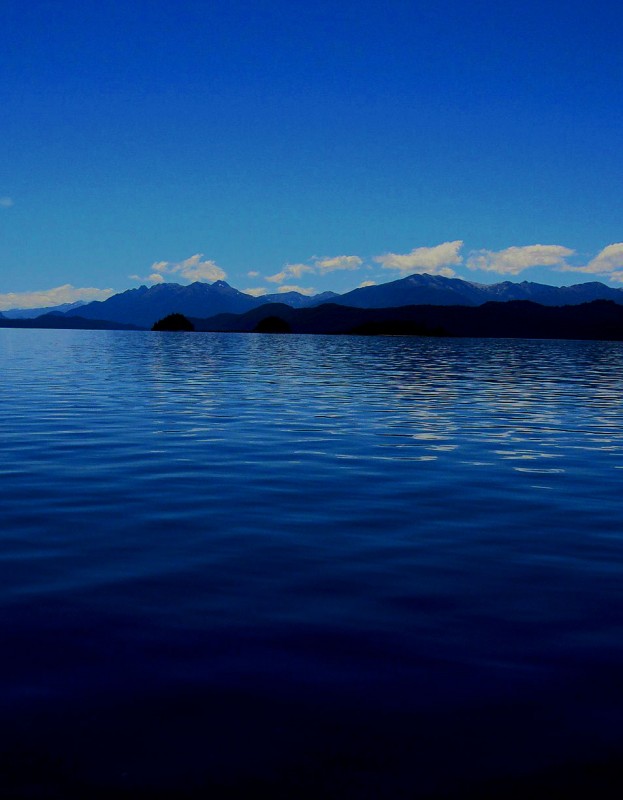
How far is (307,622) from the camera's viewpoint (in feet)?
28.6

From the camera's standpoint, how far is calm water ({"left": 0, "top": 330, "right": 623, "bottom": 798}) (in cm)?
588

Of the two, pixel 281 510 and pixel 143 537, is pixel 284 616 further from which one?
→ pixel 281 510

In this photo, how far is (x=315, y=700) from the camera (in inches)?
268

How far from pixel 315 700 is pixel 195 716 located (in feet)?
3.44

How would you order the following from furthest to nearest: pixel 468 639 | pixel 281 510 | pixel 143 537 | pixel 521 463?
pixel 521 463
pixel 281 510
pixel 143 537
pixel 468 639

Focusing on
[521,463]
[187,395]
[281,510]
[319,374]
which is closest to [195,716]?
[281,510]

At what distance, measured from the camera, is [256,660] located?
7629 millimetres

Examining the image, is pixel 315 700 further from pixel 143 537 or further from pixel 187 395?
pixel 187 395

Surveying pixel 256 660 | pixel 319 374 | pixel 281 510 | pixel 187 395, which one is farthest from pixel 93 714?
pixel 319 374

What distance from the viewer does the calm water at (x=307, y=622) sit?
231 inches

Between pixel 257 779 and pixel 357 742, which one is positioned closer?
pixel 257 779

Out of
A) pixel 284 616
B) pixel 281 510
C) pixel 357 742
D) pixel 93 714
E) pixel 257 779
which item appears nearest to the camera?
pixel 257 779

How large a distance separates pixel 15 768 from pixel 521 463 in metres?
16.3

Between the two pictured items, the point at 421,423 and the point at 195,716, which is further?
the point at 421,423
